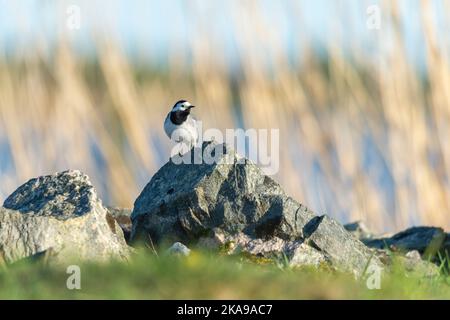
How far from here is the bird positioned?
706cm

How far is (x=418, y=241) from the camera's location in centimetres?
711

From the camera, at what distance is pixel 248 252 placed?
5492 millimetres

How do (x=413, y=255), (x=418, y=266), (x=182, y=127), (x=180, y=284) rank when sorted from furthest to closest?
(x=182, y=127), (x=413, y=255), (x=418, y=266), (x=180, y=284)

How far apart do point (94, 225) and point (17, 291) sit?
1187mm

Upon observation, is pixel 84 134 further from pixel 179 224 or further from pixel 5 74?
pixel 179 224

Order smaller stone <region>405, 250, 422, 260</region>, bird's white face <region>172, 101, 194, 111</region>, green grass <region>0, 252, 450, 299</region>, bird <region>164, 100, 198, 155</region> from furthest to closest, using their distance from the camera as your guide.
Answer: bird's white face <region>172, 101, 194, 111</region>, bird <region>164, 100, 198, 155</region>, smaller stone <region>405, 250, 422, 260</region>, green grass <region>0, 252, 450, 299</region>

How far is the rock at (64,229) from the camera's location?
200 inches

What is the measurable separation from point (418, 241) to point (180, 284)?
342cm

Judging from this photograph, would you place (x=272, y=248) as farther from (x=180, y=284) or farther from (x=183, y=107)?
(x=183, y=107)

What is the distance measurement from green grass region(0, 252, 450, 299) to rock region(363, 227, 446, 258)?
2.26 m

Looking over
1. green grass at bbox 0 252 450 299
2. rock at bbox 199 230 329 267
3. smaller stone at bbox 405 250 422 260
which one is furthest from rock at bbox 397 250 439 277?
green grass at bbox 0 252 450 299

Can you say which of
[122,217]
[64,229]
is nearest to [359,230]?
[122,217]

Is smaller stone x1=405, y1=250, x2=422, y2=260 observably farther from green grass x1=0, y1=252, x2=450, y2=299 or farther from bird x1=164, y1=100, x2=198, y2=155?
bird x1=164, y1=100, x2=198, y2=155

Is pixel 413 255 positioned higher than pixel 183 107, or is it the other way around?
pixel 183 107
